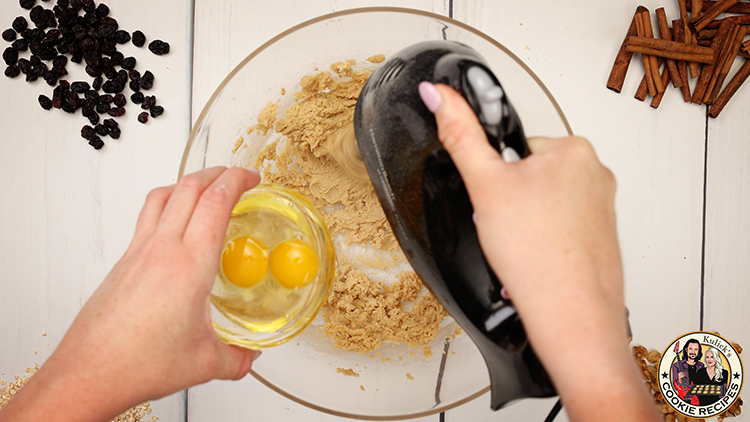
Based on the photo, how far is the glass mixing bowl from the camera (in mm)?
985

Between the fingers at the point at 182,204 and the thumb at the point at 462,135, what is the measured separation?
0.39m

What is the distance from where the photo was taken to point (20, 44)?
50.1 inches

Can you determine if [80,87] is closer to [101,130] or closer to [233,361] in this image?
[101,130]

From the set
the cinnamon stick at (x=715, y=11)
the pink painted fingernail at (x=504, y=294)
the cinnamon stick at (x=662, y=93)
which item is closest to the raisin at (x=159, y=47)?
the pink painted fingernail at (x=504, y=294)

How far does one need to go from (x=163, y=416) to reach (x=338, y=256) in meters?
0.69

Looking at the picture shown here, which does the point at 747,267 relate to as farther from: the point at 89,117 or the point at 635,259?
the point at 89,117

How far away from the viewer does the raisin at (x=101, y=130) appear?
125cm

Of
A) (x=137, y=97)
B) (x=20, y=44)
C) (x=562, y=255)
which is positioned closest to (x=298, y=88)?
(x=137, y=97)

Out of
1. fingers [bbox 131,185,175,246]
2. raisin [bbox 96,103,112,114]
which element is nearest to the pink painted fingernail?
fingers [bbox 131,185,175,246]

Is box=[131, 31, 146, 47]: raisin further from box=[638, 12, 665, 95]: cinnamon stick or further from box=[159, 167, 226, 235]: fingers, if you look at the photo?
box=[638, 12, 665, 95]: cinnamon stick

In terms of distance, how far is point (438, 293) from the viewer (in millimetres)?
821

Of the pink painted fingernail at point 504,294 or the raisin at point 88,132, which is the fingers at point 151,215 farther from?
the raisin at point 88,132

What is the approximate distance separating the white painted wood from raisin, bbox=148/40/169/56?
0.7 inches

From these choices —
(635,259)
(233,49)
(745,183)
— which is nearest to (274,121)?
(233,49)
